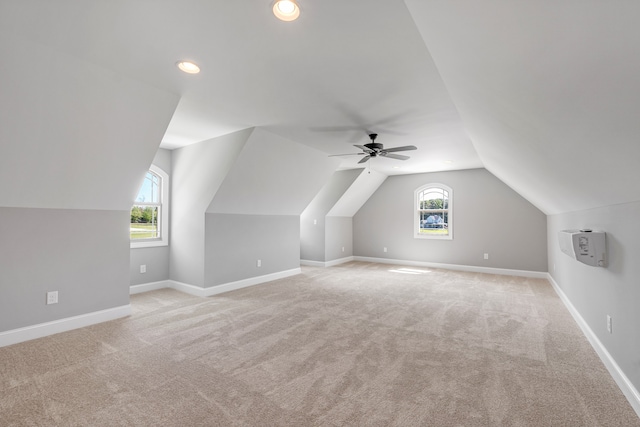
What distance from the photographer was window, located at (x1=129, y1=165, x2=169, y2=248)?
5.16 metres

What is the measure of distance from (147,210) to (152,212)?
9cm

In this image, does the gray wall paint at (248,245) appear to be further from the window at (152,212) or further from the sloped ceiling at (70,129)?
the sloped ceiling at (70,129)

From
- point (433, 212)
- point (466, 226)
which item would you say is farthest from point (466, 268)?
point (433, 212)

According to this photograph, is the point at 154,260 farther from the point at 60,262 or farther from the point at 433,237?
the point at 433,237

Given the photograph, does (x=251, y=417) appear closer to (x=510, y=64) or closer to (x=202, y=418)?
(x=202, y=418)

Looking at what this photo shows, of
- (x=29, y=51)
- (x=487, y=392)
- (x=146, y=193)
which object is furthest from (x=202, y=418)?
(x=146, y=193)

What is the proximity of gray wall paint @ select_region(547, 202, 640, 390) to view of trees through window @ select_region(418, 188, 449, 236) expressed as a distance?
4135mm

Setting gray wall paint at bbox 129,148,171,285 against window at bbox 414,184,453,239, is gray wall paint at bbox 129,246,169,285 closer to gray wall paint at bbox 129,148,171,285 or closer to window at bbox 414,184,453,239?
gray wall paint at bbox 129,148,171,285

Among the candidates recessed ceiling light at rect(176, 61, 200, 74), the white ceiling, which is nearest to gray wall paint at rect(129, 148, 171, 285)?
the white ceiling

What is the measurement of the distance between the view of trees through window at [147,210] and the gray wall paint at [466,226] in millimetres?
5429

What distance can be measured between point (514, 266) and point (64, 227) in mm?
8105

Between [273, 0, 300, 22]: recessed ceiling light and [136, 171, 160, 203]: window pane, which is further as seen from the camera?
[136, 171, 160, 203]: window pane

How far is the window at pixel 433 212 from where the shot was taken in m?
7.57

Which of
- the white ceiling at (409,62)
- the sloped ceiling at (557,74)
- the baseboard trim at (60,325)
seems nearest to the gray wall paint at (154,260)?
the baseboard trim at (60,325)
